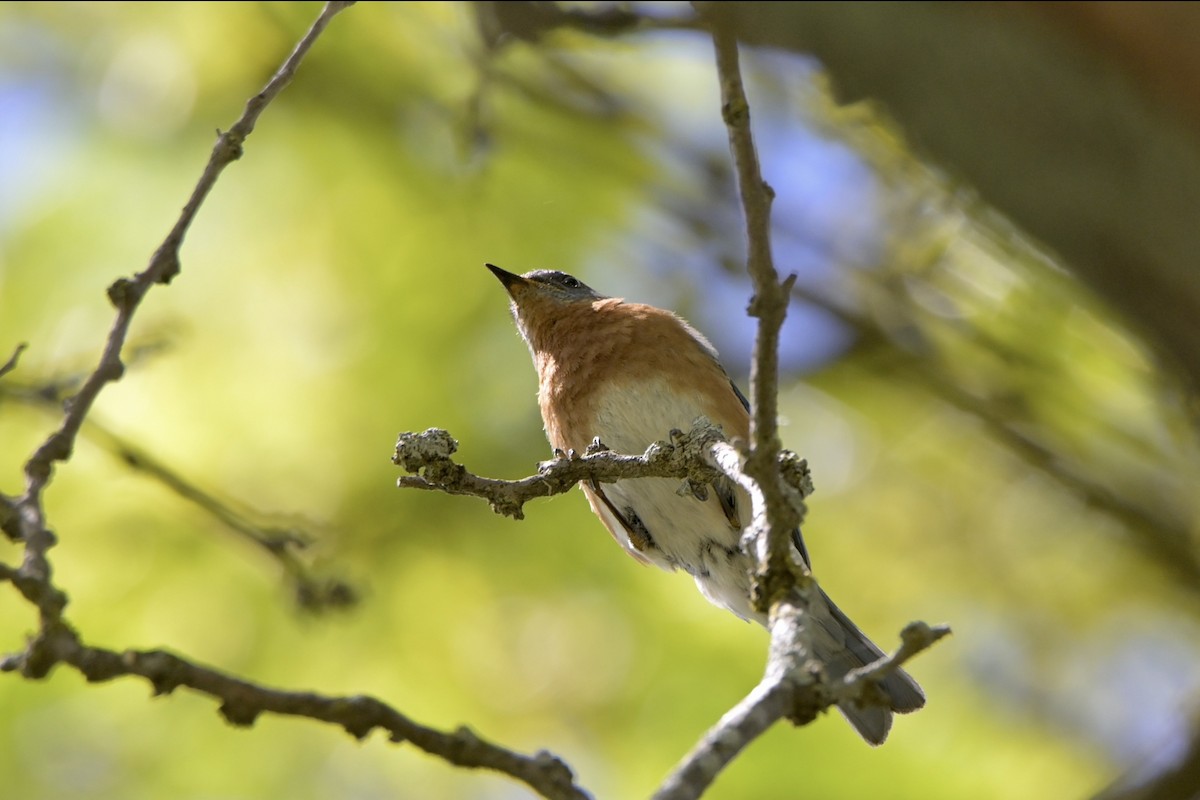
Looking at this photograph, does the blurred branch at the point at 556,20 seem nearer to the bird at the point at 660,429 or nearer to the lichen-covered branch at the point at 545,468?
the lichen-covered branch at the point at 545,468

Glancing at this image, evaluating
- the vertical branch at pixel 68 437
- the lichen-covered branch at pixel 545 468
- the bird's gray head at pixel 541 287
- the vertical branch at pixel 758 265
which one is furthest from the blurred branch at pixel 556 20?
the bird's gray head at pixel 541 287

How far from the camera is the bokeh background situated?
5574 mm

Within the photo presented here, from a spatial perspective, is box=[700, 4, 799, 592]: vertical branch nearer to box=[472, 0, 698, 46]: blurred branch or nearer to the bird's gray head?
box=[472, 0, 698, 46]: blurred branch

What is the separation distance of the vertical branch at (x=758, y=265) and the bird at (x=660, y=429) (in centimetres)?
245

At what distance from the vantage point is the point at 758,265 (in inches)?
97.2

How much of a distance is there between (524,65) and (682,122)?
34.0 inches

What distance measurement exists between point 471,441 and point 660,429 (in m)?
1.34

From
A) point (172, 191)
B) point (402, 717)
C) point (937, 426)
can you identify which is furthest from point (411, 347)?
point (402, 717)

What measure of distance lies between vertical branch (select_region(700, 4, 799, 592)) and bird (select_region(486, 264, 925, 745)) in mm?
2451

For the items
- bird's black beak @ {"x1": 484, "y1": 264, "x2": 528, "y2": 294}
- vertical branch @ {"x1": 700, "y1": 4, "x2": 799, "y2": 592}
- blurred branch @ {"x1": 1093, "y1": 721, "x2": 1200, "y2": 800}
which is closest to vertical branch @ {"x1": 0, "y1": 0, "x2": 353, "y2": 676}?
vertical branch @ {"x1": 700, "y1": 4, "x2": 799, "y2": 592}

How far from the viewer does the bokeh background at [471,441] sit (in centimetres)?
557

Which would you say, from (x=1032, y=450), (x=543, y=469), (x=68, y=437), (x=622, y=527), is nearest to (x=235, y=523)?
(x=543, y=469)

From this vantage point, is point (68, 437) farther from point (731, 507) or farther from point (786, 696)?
point (731, 507)

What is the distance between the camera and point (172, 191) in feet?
20.0
